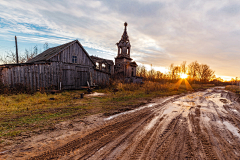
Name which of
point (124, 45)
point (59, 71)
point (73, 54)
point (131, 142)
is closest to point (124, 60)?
point (124, 45)

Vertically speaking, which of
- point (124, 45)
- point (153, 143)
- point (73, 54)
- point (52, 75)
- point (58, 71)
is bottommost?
point (153, 143)

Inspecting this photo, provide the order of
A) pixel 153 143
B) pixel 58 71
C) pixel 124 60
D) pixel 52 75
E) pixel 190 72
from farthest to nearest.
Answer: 1. pixel 190 72
2. pixel 124 60
3. pixel 58 71
4. pixel 52 75
5. pixel 153 143

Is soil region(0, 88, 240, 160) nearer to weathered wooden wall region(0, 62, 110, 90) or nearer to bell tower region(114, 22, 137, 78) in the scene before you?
weathered wooden wall region(0, 62, 110, 90)

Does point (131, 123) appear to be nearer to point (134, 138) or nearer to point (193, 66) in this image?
point (134, 138)

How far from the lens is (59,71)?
13914 mm

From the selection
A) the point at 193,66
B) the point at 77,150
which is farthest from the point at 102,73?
the point at 193,66

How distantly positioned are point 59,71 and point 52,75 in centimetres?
100

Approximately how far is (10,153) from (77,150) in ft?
4.75

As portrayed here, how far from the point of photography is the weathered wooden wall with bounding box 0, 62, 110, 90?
34.9 feet

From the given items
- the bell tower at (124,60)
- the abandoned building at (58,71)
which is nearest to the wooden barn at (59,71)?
the abandoned building at (58,71)

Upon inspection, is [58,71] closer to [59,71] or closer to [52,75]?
[59,71]

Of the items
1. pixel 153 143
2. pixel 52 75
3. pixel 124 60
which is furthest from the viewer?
pixel 124 60

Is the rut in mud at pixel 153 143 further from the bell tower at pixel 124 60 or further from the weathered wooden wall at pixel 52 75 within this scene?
the bell tower at pixel 124 60

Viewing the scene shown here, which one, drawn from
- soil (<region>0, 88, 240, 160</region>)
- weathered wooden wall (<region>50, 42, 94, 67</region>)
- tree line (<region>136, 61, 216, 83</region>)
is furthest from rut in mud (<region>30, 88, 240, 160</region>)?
tree line (<region>136, 61, 216, 83</region>)
